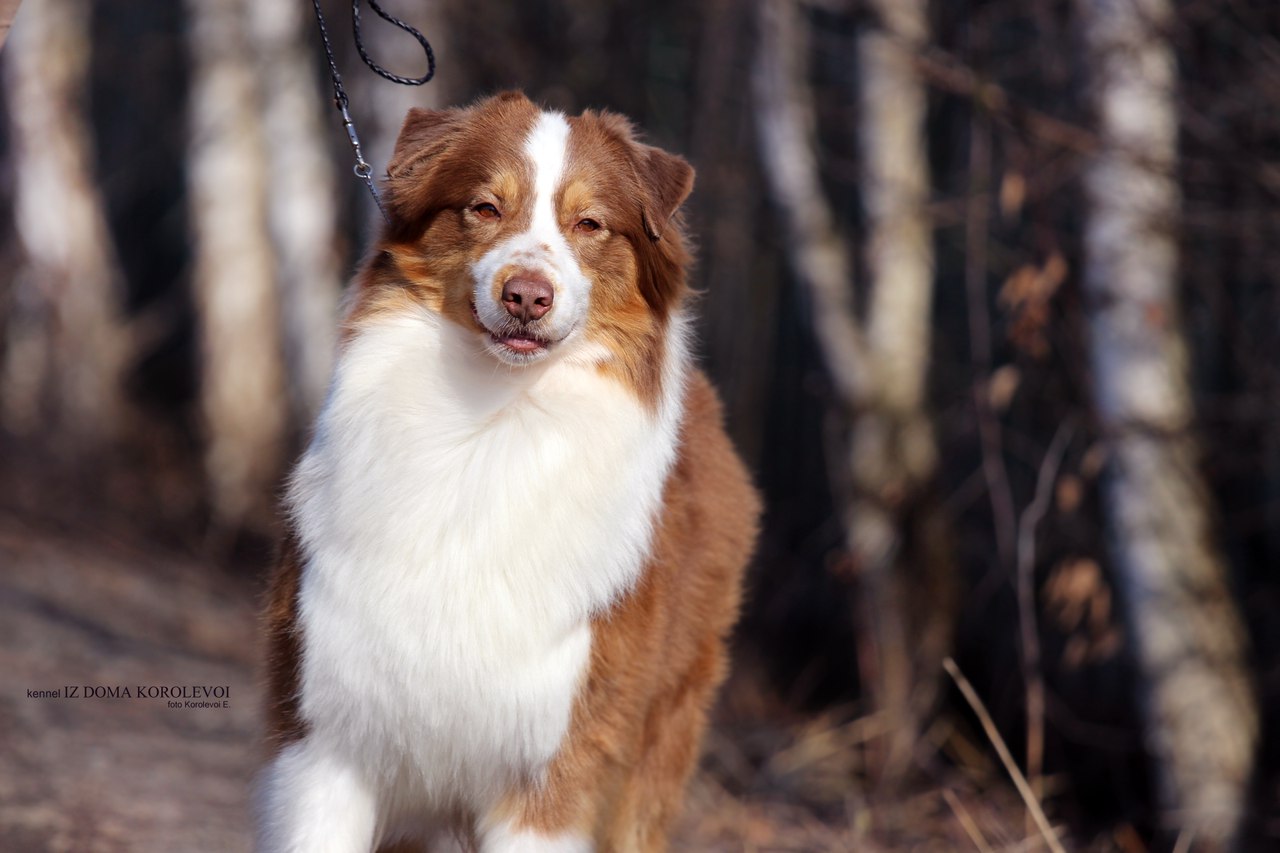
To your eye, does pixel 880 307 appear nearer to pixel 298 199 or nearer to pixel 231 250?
pixel 298 199

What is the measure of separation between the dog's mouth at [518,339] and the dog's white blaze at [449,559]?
137mm

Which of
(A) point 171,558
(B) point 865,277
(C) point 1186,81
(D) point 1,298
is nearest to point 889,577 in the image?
(B) point 865,277


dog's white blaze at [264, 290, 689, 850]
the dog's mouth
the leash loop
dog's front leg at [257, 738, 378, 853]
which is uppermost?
the leash loop

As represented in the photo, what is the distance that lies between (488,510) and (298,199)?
876 centimetres

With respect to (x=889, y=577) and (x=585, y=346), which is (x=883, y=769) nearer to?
(x=889, y=577)

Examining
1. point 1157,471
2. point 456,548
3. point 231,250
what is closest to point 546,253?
point 456,548

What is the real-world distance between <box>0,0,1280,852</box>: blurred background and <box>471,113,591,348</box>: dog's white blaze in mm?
745

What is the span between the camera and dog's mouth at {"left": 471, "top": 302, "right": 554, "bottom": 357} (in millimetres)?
3617

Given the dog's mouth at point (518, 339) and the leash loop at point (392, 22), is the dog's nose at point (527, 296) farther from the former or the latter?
the leash loop at point (392, 22)

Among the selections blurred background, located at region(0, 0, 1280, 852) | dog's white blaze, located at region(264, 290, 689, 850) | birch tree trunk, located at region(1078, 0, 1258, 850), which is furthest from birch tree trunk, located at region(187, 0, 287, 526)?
dog's white blaze, located at region(264, 290, 689, 850)

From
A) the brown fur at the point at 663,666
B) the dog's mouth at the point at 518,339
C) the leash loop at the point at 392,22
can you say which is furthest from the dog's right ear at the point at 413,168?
the brown fur at the point at 663,666

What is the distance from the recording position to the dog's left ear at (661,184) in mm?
4055

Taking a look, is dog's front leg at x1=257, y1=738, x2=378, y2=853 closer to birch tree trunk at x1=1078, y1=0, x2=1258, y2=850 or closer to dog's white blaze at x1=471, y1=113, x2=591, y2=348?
dog's white blaze at x1=471, y1=113, x2=591, y2=348

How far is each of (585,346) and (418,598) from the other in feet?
2.70
